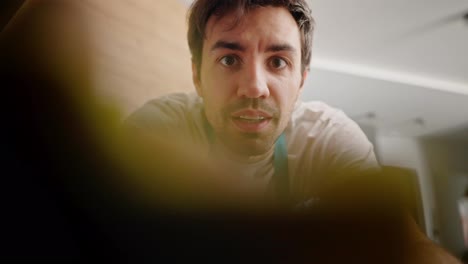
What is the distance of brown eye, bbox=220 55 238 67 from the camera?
414 mm

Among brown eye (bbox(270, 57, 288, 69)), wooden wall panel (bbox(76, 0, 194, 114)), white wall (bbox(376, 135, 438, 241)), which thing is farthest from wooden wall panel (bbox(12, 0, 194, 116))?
white wall (bbox(376, 135, 438, 241))

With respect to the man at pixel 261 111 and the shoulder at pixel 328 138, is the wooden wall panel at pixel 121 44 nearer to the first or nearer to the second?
the man at pixel 261 111

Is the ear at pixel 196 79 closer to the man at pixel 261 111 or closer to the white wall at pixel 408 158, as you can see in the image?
the man at pixel 261 111

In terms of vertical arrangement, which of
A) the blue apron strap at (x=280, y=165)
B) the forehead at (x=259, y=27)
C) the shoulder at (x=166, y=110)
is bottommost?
the blue apron strap at (x=280, y=165)

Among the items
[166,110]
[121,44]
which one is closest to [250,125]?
[166,110]

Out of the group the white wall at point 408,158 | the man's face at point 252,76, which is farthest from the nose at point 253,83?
the white wall at point 408,158

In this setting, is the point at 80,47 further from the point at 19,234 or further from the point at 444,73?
the point at 444,73

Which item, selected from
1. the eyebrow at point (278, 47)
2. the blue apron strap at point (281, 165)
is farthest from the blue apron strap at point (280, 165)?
the eyebrow at point (278, 47)

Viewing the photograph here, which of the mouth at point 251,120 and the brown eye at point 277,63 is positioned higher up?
the brown eye at point 277,63

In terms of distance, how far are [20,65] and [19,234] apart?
221 millimetres

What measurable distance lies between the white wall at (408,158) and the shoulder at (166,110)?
0.75ft

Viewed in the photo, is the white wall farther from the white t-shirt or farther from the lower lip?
the lower lip

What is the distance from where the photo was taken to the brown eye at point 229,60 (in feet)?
1.36

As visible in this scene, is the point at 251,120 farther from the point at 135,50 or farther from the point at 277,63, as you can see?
the point at 135,50
